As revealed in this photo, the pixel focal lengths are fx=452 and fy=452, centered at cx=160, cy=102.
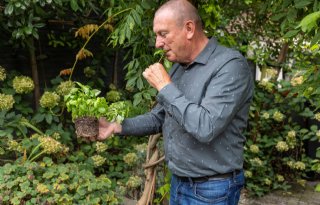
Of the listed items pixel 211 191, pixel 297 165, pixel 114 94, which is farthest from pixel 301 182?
pixel 211 191

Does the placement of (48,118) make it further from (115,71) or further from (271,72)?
(271,72)

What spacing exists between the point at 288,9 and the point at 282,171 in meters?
3.35

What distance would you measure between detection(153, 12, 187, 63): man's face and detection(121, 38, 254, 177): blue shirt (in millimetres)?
115

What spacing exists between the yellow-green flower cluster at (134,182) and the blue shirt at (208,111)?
1528mm

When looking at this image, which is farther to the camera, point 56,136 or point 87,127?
point 56,136

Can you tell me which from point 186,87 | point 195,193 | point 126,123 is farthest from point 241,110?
point 126,123

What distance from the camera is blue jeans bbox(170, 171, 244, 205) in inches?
88.8

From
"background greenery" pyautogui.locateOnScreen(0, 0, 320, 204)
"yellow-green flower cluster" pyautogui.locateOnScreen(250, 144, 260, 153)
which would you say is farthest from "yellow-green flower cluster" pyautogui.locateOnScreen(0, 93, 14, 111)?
"yellow-green flower cluster" pyautogui.locateOnScreen(250, 144, 260, 153)

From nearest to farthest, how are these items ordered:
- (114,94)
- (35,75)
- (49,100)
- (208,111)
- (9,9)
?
(208,111), (9,9), (49,100), (114,94), (35,75)

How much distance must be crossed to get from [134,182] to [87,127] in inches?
67.4

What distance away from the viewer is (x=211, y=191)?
225cm

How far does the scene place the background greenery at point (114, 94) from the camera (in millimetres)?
3119

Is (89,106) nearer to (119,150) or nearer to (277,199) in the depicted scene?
(119,150)

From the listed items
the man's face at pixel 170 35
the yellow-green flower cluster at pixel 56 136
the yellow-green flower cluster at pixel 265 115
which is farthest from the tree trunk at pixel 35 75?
the man's face at pixel 170 35
